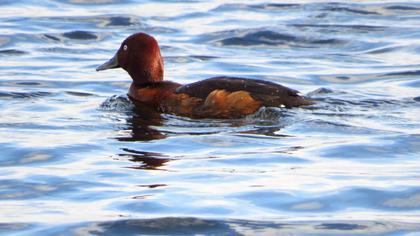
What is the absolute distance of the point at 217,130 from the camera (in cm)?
1176

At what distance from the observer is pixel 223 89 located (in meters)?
12.3

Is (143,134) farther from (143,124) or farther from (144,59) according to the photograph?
(144,59)

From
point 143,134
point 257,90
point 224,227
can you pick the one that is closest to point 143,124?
point 143,134

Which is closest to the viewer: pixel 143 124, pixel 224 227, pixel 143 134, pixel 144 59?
pixel 224 227

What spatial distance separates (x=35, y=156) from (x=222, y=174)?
177 cm

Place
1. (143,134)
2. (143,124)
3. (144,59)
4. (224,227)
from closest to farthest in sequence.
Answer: (224,227), (143,134), (143,124), (144,59)

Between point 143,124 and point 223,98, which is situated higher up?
point 223,98

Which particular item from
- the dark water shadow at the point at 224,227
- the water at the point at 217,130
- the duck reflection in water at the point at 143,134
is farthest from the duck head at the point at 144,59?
the dark water shadow at the point at 224,227

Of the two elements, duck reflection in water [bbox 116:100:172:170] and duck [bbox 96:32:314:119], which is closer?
duck reflection in water [bbox 116:100:172:170]

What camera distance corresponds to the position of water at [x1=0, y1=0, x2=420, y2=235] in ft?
28.4

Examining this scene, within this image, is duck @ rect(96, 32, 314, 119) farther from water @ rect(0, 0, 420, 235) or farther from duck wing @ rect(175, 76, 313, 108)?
water @ rect(0, 0, 420, 235)

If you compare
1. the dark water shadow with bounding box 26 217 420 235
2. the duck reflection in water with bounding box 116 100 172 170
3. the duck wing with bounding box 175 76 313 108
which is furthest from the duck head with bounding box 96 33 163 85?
the dark water shadow with bounding box 26 217 420 235

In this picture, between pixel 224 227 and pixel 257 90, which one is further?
pixel 257 90

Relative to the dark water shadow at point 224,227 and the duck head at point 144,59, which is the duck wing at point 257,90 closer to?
the duck head at point 144,59
